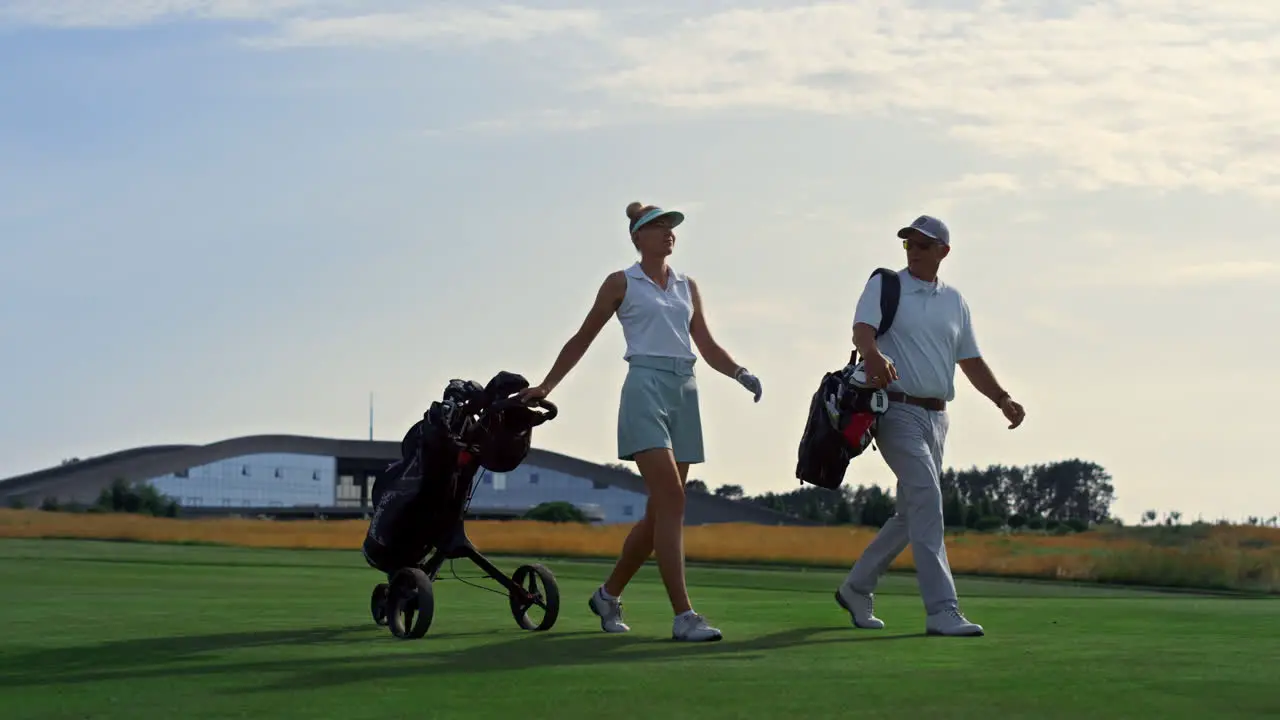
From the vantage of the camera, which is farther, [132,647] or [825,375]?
[825,375]

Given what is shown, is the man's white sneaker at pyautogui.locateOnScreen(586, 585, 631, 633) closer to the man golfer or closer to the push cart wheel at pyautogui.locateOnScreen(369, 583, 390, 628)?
the push cart wheel at pyautogui.locateOnScreen(369, 583, 390, 628)

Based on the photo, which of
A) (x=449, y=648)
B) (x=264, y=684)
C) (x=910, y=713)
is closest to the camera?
(x=910, y=713)

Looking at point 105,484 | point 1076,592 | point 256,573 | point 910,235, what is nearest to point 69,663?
point 910,235

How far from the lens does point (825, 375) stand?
10539 mm

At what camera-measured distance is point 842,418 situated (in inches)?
406

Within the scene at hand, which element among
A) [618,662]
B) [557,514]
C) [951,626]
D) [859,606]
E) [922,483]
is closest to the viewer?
[618,662]

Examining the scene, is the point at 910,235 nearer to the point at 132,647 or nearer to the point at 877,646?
the point at 877,646

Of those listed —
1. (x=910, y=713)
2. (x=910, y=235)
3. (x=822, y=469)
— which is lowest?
(x=910, y=713)

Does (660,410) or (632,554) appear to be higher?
(660,410)

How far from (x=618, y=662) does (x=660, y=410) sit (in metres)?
1.86

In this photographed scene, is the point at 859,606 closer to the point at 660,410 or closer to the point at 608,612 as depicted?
the point at 608,612

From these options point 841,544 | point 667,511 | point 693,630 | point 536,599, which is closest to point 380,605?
point 536,599

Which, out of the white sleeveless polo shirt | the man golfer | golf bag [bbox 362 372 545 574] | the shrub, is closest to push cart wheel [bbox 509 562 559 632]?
golf bag [bbox 362 372 545 574]

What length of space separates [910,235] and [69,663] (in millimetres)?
4979
